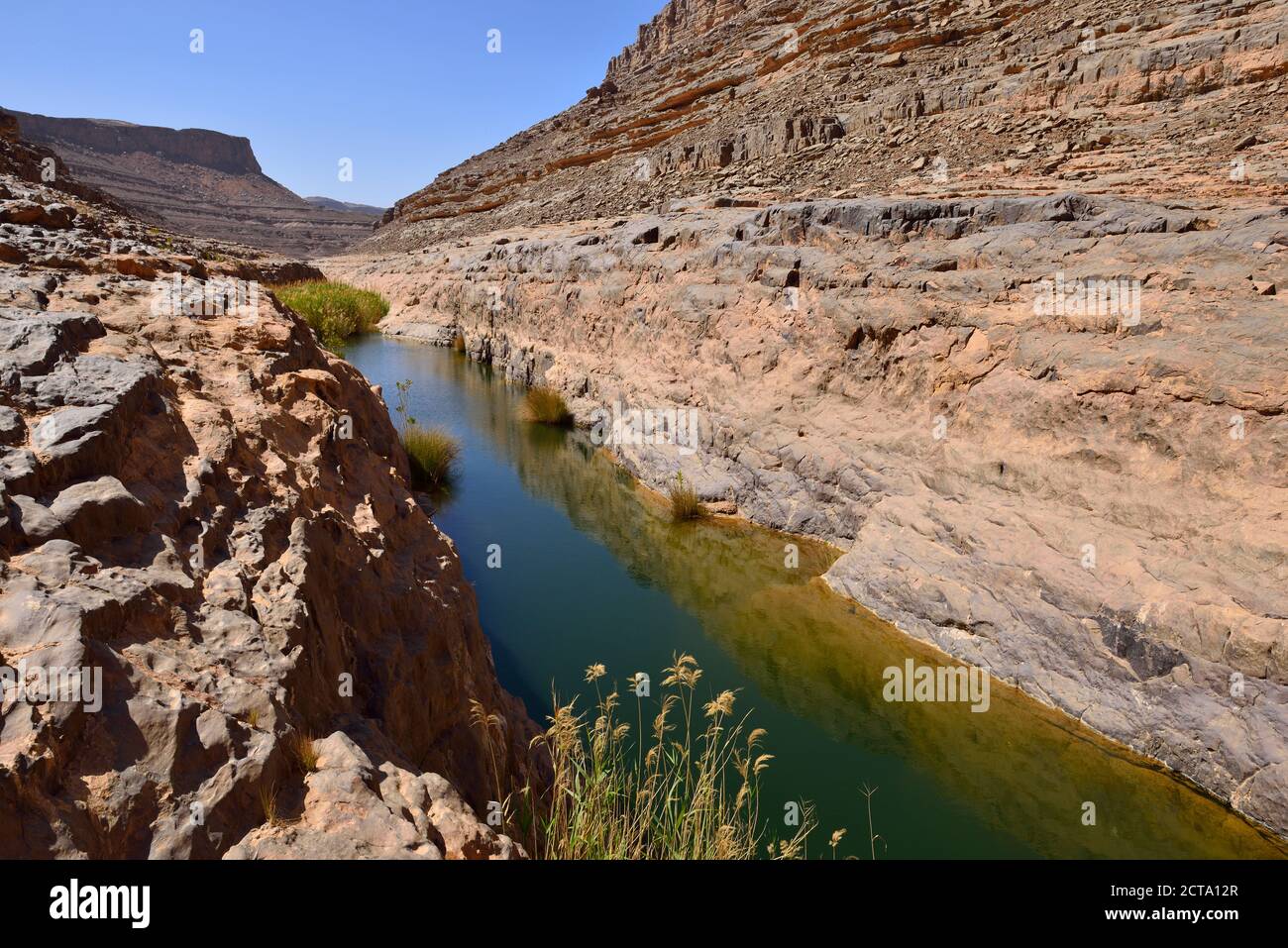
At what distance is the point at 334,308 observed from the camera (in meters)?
17.7

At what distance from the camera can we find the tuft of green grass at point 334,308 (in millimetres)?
15562

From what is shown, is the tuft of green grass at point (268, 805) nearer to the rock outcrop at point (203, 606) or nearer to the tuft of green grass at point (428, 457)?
the rock outcrop at point (203, 606)

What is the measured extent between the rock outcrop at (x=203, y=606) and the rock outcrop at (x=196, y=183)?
44.6m

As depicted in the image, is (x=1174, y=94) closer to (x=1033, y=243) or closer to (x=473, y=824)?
(x=1033, y=243)

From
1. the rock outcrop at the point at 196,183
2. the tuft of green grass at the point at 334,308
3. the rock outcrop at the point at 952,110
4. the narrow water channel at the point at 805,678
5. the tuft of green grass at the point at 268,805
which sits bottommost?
the narrow water channel at the point at 805,678

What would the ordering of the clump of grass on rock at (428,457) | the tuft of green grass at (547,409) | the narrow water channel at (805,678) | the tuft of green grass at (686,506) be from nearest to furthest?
the narrow water channel at (805,678), the tuft of green grass at (686,506), the clump of grass on rock at (428,457), the tuft of green grass at (547,409)

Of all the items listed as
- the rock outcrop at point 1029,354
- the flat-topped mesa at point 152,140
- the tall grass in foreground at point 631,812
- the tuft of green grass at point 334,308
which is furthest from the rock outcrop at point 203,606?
the flat-topped mesa at point 152,140

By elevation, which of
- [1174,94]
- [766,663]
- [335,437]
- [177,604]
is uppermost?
[1174,94]

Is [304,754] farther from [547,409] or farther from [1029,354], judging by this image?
[547,409]

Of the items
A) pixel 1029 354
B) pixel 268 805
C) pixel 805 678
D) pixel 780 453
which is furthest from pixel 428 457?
pixel 268 805

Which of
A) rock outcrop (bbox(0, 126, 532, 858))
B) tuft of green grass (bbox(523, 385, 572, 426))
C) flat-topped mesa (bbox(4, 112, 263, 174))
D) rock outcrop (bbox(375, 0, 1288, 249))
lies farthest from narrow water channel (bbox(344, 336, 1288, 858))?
flat-topped mesa (bbox(4, 112, 263, 174))

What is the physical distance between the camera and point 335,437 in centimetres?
412
